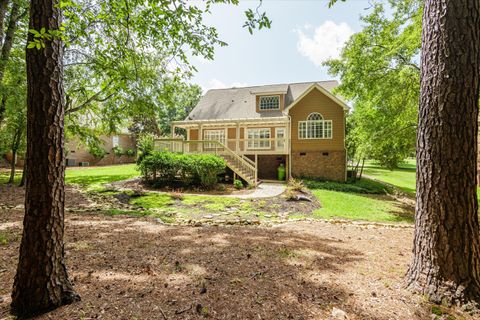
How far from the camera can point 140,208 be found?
837 cm

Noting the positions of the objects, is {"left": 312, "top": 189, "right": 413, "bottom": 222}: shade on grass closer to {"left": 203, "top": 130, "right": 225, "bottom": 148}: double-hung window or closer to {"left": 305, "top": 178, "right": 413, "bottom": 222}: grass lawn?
{"left": 305, "top": 178, "right": 413, "bottom": 222}: grass lawn

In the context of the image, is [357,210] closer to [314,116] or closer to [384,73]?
[384,73]

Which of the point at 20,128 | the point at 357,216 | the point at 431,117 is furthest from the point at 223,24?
the point at 20,128

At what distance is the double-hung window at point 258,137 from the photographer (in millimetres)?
17578

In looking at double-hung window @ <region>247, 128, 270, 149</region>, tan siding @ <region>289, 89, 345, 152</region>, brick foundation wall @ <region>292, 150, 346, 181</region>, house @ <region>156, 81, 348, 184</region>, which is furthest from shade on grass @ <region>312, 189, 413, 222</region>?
double-hung window @ <region>247, 128, 270, 149</region>

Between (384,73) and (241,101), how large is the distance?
1184 cm

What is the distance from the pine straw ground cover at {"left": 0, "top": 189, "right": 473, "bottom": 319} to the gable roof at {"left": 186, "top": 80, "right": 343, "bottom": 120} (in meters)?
15.5

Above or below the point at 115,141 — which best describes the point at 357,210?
below

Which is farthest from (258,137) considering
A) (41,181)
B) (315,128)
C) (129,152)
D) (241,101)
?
(129,152)

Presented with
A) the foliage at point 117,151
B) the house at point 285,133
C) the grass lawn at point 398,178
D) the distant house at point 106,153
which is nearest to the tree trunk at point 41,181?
the house at point 285,133

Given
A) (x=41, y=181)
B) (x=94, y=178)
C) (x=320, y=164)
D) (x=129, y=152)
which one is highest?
(x=129, y=152)

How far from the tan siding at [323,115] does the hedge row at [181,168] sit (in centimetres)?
775

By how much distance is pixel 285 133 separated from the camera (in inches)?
684

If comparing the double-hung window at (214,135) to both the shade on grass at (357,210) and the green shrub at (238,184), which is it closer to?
the green shrub at (238,184)
